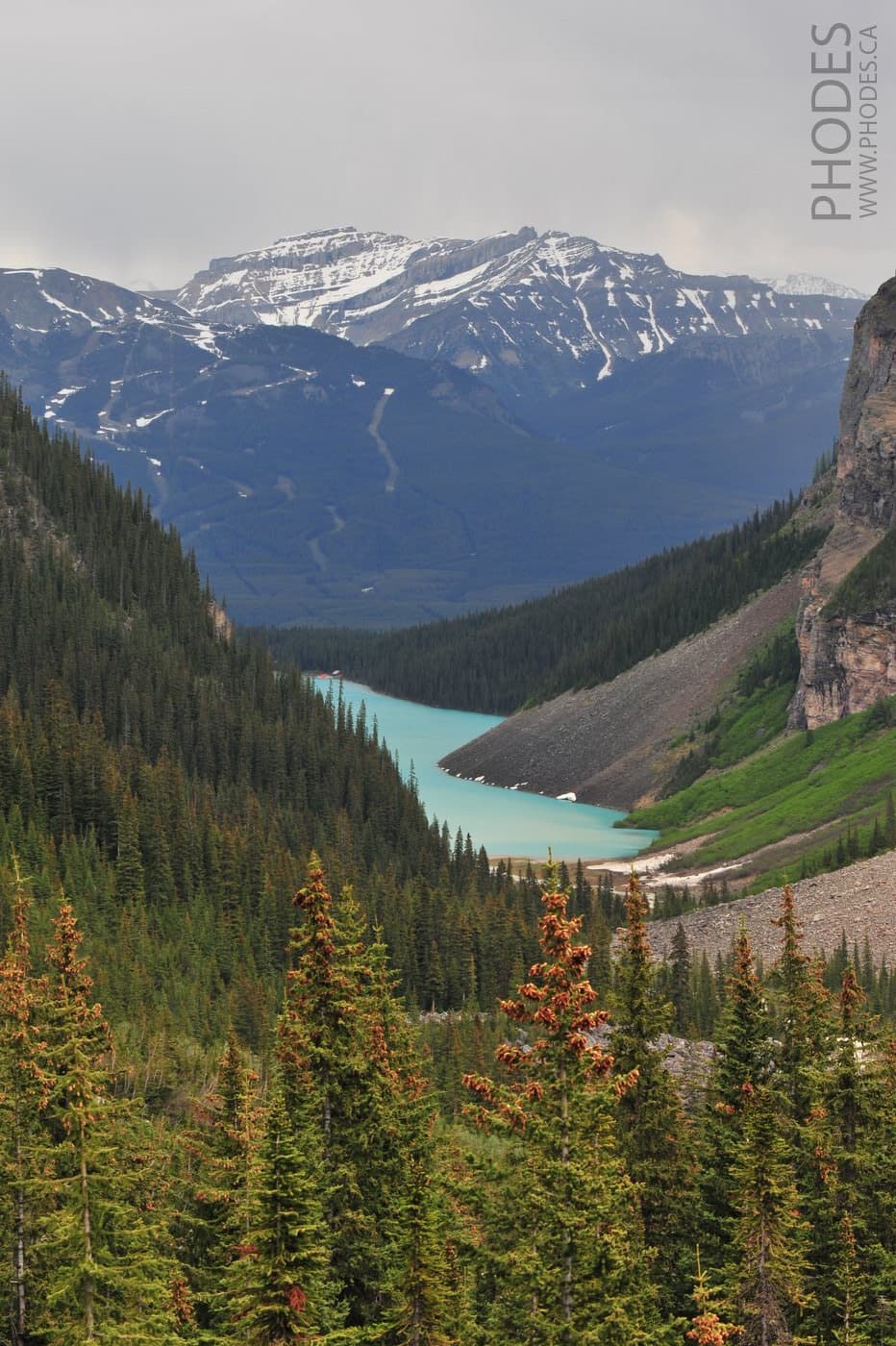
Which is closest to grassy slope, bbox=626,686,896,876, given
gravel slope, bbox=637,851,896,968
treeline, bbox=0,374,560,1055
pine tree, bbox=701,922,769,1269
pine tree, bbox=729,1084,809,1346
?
gravel slope, bbox=637,851,896,968

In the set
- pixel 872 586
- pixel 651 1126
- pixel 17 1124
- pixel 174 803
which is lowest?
pixel 651 1126

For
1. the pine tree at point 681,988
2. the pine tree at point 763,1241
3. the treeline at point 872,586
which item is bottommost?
the pine tree at point 681,988

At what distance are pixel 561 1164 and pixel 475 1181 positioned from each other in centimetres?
748

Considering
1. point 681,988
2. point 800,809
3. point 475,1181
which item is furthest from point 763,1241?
point 800,809

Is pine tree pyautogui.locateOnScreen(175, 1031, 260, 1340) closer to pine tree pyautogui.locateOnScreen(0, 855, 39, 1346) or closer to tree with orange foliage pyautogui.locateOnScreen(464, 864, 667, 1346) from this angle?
pine tree pyautogui.locateOnScreen(0, 855, 39, 1346)

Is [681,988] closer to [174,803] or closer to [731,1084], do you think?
[174,803]

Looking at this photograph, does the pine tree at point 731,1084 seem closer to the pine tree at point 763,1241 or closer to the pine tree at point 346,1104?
the pine tree at point 763,1241

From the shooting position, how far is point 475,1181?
3759cm

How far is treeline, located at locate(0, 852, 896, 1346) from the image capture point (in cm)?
3125

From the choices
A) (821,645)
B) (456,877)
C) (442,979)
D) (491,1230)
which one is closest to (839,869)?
(456,877)

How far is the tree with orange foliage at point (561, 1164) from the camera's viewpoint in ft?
99.9

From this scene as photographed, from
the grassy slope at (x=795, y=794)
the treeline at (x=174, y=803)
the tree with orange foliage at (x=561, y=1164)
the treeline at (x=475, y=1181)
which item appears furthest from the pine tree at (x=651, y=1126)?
the grassy slope at (x=795, y=794)

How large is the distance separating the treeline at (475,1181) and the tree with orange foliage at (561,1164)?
61 millimetres

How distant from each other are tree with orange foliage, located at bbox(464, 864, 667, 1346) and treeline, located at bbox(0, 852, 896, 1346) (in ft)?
0.20
